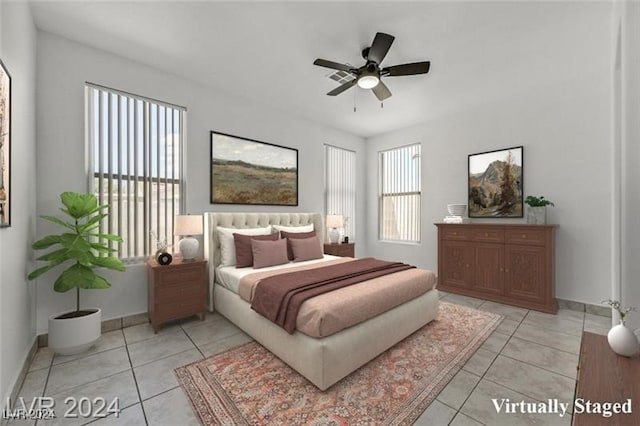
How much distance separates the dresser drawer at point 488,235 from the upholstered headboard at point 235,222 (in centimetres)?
248

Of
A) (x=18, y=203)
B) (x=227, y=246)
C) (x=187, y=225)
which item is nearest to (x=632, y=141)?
(x=227, y=246)

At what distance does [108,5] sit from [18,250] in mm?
2159

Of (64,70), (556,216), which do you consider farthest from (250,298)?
(556,216)

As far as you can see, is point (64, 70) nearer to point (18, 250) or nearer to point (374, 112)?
point (18, 250)

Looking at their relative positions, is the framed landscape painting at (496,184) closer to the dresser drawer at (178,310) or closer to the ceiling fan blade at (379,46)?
the ceiling fan blade at (379,46)

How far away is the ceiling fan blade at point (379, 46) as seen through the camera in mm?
2156

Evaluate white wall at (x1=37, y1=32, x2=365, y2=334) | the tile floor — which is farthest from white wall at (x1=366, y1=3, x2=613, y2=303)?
white wall at (x1=37, y1=32, x2=365, y2=334)

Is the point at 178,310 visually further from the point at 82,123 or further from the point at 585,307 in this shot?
the point at 585,307

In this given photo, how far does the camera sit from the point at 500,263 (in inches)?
148

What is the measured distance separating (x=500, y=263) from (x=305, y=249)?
9.23 feet

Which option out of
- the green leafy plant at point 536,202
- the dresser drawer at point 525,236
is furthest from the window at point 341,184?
the green leafy plant at point 536,202

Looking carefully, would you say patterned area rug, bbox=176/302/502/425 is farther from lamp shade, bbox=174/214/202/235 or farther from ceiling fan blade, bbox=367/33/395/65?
ceiling fan blade, bbox=367/33/395/65

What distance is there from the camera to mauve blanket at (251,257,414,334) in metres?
2.12

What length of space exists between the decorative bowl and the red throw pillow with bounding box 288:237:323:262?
7.71 feet
